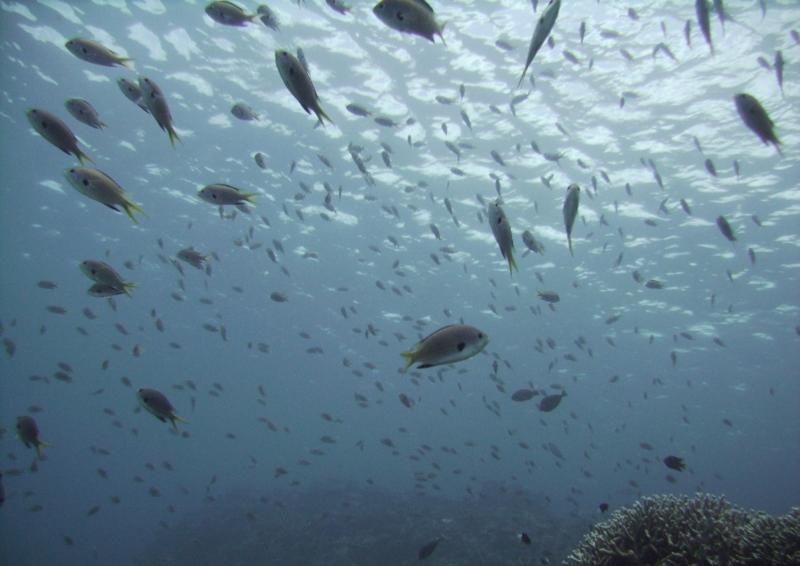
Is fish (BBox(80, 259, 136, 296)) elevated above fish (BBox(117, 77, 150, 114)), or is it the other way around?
fish (BBox(117, 77, 150, 114))

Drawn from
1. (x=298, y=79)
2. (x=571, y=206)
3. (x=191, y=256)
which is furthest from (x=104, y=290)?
(x=571, y=206)

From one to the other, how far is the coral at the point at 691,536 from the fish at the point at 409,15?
669 cm

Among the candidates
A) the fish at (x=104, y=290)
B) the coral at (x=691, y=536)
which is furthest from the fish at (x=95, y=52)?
the coral at (x=691, y=536)

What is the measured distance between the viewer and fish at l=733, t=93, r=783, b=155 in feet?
12.0

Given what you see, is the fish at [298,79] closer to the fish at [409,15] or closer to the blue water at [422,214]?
the fish at [409,15]

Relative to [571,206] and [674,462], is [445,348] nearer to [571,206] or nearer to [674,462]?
[571,206]

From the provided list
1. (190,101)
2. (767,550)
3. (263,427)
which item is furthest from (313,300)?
(263,427)

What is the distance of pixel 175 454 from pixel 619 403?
136511 mm

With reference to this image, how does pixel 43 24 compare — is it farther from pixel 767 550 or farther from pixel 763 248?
pixel 763 248

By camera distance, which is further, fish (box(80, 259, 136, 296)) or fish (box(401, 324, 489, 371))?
fish (box(80, 259, 136, 296))

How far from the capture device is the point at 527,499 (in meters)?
27.2

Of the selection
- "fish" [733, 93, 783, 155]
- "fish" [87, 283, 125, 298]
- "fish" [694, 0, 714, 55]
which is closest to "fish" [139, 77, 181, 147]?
"fish" [87, 283, 125, 298]

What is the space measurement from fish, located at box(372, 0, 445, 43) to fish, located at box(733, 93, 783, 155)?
110 inches

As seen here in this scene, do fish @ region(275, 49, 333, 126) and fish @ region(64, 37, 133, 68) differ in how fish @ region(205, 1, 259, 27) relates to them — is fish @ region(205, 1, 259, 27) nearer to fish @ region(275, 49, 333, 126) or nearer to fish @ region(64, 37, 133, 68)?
fish @ region(64, 37, 133, 68)
